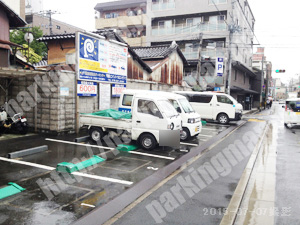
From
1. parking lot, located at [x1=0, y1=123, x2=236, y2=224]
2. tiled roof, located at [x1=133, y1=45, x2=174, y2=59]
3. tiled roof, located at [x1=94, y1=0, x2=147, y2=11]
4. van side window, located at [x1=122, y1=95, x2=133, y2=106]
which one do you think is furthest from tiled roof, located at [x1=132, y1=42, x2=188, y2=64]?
tiled roof, located at [x1=94, y1=0, x2=147, y2=11]

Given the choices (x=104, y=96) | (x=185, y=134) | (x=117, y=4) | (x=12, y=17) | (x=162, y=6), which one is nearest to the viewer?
(x=185, y=134)

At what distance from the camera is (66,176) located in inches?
266

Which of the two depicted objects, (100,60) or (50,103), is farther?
(100,60)

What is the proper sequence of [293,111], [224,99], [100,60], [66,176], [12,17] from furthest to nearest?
[224,99]
[293,111]
[12,17]
[100,60]
[66,176]

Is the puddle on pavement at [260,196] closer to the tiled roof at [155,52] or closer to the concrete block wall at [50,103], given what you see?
the concrete block wall at [50,103]

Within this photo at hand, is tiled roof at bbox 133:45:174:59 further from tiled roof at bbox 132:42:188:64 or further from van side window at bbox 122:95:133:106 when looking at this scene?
van side window at bbox 122:95:133:106

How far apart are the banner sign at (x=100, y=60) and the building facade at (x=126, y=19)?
83.0 ft

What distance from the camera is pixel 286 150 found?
10820 millimetres

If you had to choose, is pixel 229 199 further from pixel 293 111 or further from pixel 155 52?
pixel 155 52

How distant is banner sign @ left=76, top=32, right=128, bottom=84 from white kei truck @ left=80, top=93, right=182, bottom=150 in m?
3.54

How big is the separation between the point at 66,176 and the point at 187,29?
3159cm

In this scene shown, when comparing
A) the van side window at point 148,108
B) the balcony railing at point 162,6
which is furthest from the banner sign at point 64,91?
the balcony railing at point 162,6

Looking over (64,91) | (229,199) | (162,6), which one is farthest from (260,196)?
(162,6)

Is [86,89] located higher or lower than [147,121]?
higher
